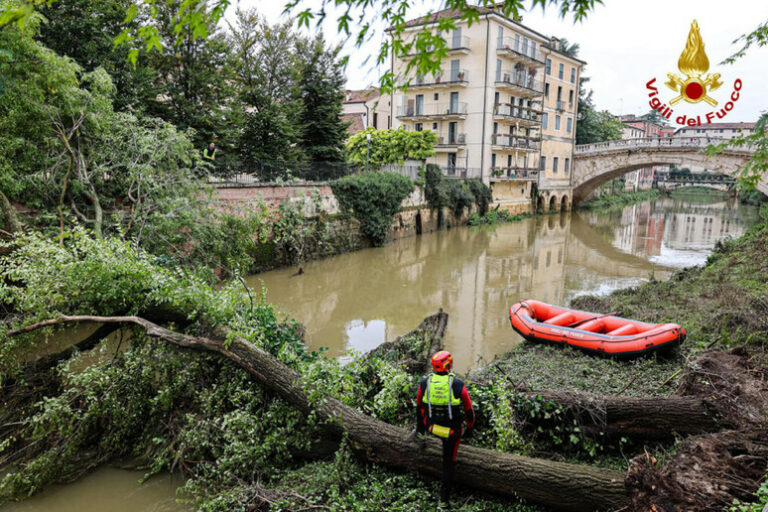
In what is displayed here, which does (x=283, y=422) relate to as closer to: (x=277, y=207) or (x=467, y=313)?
(x=467, y=313)

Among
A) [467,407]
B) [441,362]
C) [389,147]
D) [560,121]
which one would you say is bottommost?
[467,407]

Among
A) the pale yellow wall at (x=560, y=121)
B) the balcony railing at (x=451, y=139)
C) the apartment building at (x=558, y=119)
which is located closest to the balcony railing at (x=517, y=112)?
the apartment building at (x=558, y=119)

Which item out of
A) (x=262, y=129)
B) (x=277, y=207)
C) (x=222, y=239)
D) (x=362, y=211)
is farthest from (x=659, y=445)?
(x=262, y=129)

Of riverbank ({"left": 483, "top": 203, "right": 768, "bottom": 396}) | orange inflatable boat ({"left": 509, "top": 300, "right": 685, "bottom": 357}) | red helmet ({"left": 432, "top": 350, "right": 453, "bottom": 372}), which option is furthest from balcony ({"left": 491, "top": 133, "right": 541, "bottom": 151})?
red helmet ({"left": 432, "top": 350, "right": 453, "bottom": 372})

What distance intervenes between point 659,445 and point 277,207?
14825 millimetres

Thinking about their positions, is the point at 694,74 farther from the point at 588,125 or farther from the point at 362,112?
the point at 588,125

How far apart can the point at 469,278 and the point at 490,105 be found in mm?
18027

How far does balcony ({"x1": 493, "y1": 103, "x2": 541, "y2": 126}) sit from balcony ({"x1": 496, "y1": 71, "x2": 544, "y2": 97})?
1135 mm

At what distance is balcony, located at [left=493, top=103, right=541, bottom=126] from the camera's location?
3231cm

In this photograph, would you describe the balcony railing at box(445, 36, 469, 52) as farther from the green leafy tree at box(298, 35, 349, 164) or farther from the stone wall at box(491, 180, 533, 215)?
the green leafy tree at box(298, 35, 349, 164)

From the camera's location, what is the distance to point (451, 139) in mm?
33156

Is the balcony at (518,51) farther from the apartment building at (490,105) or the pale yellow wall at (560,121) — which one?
the pale yellow wall at (560,121)

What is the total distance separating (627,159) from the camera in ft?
118

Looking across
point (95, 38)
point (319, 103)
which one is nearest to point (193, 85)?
point (95, 38)
